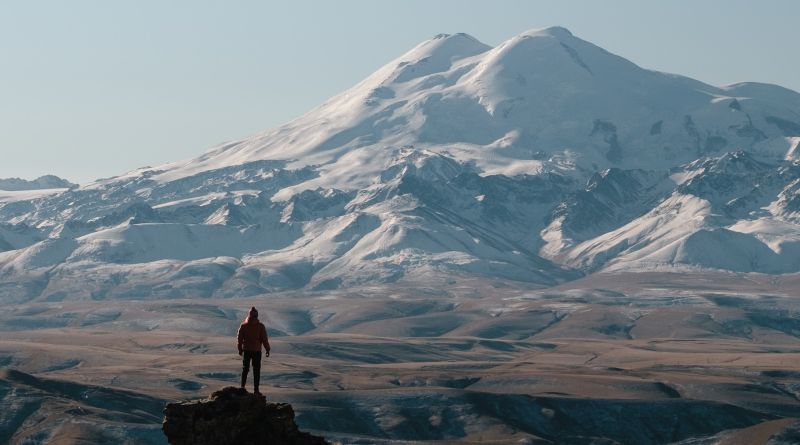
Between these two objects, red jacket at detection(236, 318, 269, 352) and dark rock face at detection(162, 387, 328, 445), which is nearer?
dark rock face at detection(162, 387, 328, 445)

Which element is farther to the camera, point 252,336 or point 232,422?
point 252,336

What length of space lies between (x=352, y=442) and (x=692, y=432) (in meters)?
49.1

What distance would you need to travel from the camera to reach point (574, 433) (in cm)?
19600

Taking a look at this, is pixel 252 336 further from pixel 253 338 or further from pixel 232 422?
pixel 232 422

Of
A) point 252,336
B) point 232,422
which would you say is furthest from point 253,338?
point 232,422

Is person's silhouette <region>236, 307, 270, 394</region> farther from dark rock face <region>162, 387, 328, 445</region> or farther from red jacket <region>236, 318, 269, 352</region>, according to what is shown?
dark rock face <region>162, 387, 328, 445</region>

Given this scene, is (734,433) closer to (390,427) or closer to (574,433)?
(574,433)

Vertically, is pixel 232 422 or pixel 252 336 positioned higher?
pixel 252 336

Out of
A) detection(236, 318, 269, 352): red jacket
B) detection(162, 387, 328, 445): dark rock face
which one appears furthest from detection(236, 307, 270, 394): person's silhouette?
detection(162, 387, 328, 445): dark rock face

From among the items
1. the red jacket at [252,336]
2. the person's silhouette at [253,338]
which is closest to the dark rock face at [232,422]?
the person's silhouette at [253,338]

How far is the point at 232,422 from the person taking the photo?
47.1 meters

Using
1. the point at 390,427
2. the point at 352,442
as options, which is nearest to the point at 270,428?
the point at 352,442

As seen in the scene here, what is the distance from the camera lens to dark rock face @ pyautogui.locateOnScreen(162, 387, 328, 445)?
154 ft

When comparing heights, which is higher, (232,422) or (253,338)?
(253,338)
